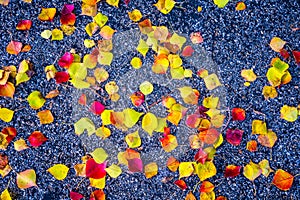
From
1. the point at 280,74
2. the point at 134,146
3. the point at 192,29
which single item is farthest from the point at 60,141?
the point at 280,74

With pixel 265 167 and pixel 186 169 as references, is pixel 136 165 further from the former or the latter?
pixel 265 167

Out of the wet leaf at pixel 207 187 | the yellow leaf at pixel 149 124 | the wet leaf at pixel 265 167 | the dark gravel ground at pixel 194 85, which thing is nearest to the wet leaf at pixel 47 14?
the dark gravel ground at pixel 194 85

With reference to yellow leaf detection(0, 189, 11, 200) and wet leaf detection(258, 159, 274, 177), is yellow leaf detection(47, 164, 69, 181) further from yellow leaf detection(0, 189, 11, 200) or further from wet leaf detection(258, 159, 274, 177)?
wet leaf detection(258, 159, 274, 177)

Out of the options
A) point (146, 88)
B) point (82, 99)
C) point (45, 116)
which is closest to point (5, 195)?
point (45, 116)

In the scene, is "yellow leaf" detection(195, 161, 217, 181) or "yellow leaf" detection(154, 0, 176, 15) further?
"yellow leaf" detection(154, 0, 176, 15)

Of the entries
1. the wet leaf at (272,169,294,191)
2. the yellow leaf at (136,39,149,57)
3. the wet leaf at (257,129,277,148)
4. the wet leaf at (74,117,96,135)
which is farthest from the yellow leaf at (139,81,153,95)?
the wet leaf at (272,169,294,191)

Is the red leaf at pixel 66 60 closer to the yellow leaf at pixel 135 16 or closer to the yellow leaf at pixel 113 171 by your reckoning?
the yellow leaf at pixel 135 16

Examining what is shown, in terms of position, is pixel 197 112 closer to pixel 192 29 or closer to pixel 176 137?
pixel 176 137
